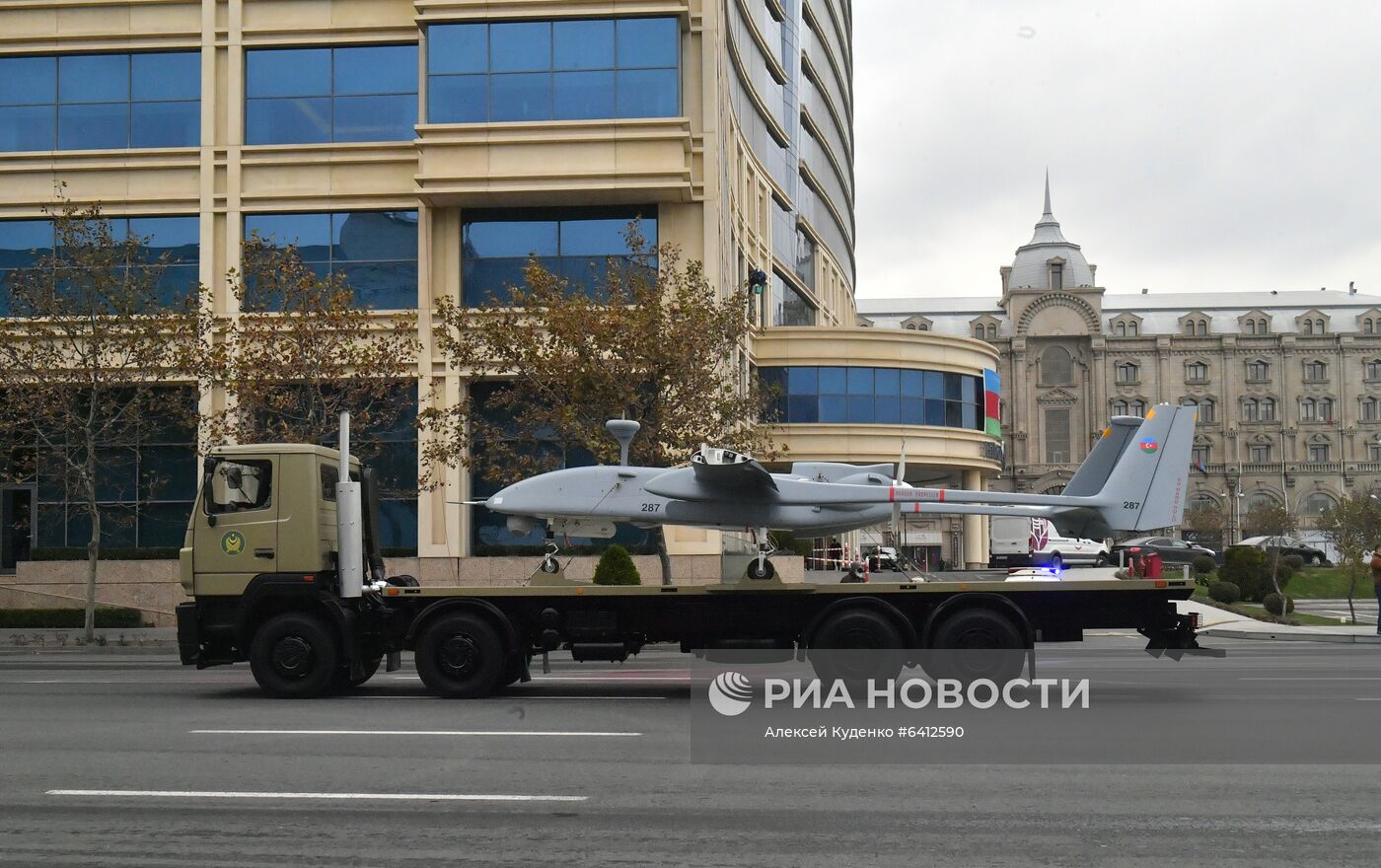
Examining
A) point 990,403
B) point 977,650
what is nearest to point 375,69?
point 977,650

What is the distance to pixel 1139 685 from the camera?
16766mm

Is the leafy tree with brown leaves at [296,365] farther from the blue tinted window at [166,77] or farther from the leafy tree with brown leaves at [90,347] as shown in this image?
the blue tinted window at [166,77]

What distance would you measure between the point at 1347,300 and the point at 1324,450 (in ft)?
46.0

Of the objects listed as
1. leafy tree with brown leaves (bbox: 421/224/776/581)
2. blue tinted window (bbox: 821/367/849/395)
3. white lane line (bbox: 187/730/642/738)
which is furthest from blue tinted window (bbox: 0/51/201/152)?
white lane line (bbox: 187/730/642/738)

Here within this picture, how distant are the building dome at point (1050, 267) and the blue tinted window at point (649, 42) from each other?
83.2 m

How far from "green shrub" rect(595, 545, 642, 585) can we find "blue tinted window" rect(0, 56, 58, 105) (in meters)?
21.1

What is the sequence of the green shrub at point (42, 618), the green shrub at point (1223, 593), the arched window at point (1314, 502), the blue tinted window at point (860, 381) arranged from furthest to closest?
the arched window at point (1314, 502) < the blue tinted window at point (860, 381) < the green shrub at point (1223, 593) < the green shrub at point (42, 618)

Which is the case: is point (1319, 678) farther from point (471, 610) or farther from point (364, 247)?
point (364, 247)

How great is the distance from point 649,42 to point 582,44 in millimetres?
1723

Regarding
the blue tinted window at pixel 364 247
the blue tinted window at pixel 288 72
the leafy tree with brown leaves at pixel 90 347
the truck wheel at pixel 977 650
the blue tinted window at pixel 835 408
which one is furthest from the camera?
the blue tinted window at pixel 835 408

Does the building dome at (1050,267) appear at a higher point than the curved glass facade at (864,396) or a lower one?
higher

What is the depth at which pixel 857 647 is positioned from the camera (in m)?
14.8

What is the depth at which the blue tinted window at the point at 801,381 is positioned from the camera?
158 feet

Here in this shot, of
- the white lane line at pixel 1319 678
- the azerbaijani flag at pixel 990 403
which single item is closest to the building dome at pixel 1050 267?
the azerbaijani flag at pixel 990 403
